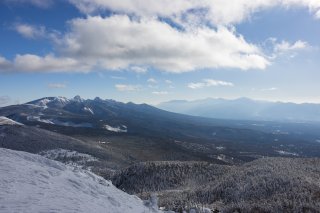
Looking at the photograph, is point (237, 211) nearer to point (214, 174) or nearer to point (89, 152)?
point (214, 174)

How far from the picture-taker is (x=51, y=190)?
20.7 m

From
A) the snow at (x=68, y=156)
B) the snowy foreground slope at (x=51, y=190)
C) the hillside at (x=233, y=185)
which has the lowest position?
the snow at (x=68, y=156)

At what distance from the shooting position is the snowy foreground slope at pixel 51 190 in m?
17.4

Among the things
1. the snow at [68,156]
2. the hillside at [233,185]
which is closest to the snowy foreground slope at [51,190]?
the hillside at [233,185]

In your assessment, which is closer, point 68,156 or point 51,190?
point 51,190

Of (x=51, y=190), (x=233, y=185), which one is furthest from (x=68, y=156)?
(x=51, y=190)

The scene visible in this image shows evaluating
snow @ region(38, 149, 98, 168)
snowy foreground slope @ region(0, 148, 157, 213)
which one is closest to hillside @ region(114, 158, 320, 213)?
snowy foreground slope @ region(0, 148, 157, 213)

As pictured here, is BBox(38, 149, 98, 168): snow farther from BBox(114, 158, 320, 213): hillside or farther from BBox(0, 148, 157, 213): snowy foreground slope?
BBox(0, 148, 157, 213): snowy foreground slope

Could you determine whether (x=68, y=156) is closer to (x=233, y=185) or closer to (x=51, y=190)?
(x=233, y=185)

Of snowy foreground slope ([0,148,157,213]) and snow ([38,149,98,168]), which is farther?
snow ([38,149,98,168])

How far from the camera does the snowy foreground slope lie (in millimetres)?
17414

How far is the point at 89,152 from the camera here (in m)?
128

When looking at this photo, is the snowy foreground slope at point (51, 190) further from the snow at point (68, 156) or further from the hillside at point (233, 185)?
the snow at point (68, 156)

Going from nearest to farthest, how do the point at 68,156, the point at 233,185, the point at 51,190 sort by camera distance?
the point at 51,190 → the point at 233,185 → the point at 68,156
